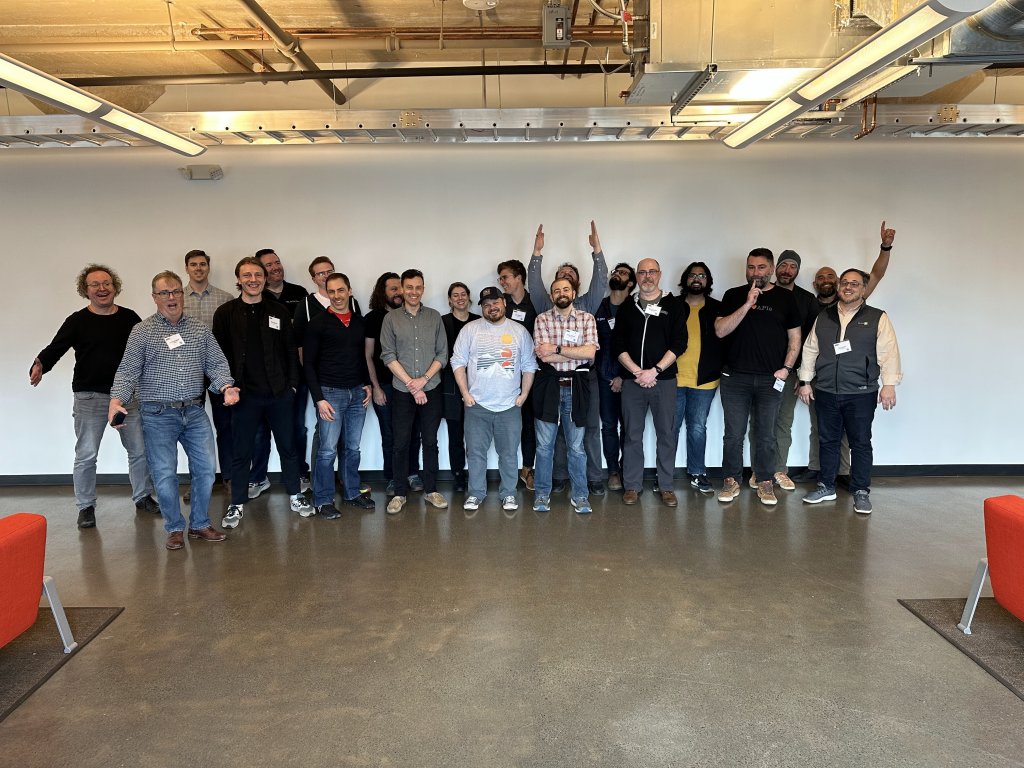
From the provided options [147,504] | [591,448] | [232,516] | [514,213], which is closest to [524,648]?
[591,448]

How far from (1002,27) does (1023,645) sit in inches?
111

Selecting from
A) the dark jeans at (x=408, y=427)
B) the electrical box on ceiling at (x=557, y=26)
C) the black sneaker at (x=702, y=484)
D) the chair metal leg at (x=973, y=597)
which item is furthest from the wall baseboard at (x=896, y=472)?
the electrical box on ceiling at (x=557, y=26)

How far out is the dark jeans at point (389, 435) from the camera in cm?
532

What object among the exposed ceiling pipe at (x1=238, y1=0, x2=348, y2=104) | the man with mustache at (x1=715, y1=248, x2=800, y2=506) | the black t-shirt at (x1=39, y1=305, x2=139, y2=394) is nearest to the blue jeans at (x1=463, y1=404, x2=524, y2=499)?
the man with mustache at (x1=715, y1=248, x2=800, y2=506)

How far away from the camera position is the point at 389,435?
540 cm

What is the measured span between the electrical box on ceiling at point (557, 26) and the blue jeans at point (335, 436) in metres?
2.69

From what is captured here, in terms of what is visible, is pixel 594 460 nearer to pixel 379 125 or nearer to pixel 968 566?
pixel 968 566

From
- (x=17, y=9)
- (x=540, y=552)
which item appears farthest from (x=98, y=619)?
(x=17, y=9)

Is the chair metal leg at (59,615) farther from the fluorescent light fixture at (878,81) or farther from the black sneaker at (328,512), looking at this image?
the fluorescent light fixture at (878,81)

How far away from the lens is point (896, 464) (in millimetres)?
5902

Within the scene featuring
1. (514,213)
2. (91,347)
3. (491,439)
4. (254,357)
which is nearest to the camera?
(254,357)

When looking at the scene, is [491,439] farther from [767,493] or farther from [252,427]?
[767,493]

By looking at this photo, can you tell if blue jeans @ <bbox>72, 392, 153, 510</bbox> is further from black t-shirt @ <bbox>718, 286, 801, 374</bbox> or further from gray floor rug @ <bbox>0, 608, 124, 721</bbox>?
black t-shirt @ <bbox>718, 286, 801, 374</bbox>

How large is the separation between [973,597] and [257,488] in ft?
15.8
